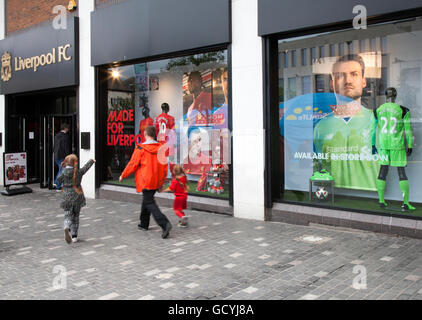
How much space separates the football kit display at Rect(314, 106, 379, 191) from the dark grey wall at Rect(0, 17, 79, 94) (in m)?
6.94

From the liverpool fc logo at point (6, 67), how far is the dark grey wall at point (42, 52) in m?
0.14

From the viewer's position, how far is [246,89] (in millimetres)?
7809

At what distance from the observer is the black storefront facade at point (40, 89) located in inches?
455

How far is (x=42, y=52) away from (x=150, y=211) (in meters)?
7.90

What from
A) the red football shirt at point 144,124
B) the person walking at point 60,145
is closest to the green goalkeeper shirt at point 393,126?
the red football shirt at point 144,124

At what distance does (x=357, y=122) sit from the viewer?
24.5ft

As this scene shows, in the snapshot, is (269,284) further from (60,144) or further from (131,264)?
(60,144)

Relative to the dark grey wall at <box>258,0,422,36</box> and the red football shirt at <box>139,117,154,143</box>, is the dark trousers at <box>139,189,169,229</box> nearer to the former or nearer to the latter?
the dark grey wall at <box>258,0,422,36</box>

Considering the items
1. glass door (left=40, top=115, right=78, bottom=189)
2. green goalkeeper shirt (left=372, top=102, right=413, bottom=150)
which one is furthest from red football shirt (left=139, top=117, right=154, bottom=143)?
green goalkeeper shirt (left=372, top=102, right=413, bottom=150)

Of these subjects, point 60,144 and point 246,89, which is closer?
point 246,89

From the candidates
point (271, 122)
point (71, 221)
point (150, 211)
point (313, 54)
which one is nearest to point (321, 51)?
point (313, 54)

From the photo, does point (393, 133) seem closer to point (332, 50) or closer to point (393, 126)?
point (393, 126)
